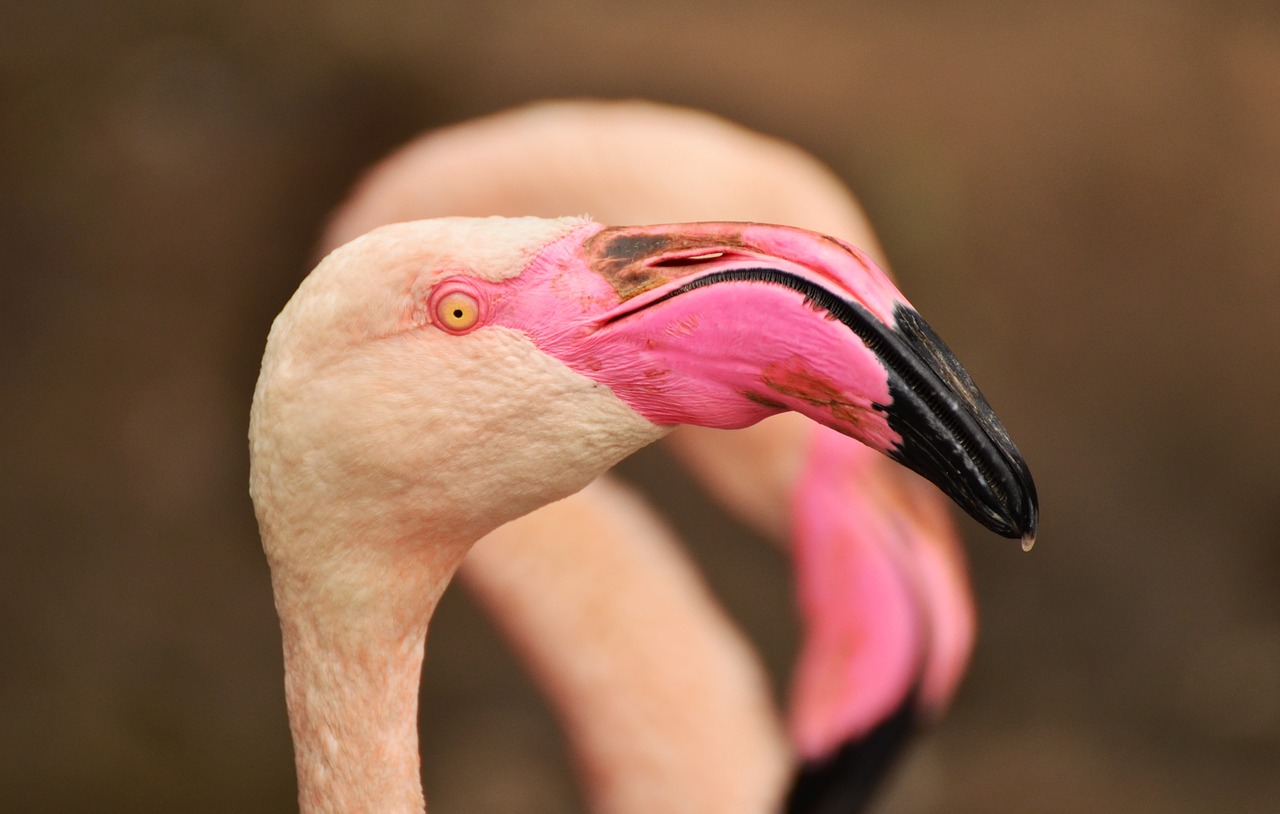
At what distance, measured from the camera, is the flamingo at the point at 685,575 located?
1546 millimetres

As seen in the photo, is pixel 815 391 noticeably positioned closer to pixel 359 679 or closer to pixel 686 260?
pixel 686 260

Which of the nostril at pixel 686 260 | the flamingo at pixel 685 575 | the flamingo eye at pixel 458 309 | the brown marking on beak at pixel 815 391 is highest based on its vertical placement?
the nostril at pixel 686 260

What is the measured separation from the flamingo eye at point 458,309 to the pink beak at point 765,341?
13 millimetres

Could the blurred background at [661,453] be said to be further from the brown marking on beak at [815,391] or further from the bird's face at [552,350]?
the brown marking on beak at [815,391]

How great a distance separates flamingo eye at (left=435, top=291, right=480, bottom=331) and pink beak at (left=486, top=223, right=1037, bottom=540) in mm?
13

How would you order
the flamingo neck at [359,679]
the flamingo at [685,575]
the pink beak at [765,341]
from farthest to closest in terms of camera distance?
the flamingo at [685,575] < the flamingo neck at [359,679] < the pink beak at [765,341]

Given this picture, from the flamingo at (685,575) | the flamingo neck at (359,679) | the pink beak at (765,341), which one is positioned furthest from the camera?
the flamingo at (685,575)

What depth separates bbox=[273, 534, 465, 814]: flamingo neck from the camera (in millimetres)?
782

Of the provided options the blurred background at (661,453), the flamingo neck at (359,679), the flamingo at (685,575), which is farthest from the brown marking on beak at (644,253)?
the blurred background at (661,453)

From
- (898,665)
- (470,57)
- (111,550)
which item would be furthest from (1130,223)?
(111,550)

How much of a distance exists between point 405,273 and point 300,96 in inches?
39.9

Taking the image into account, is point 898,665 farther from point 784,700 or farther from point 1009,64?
point 1009,64

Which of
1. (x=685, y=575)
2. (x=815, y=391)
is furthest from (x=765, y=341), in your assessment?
(x=685, y=575)

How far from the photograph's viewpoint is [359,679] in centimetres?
80
